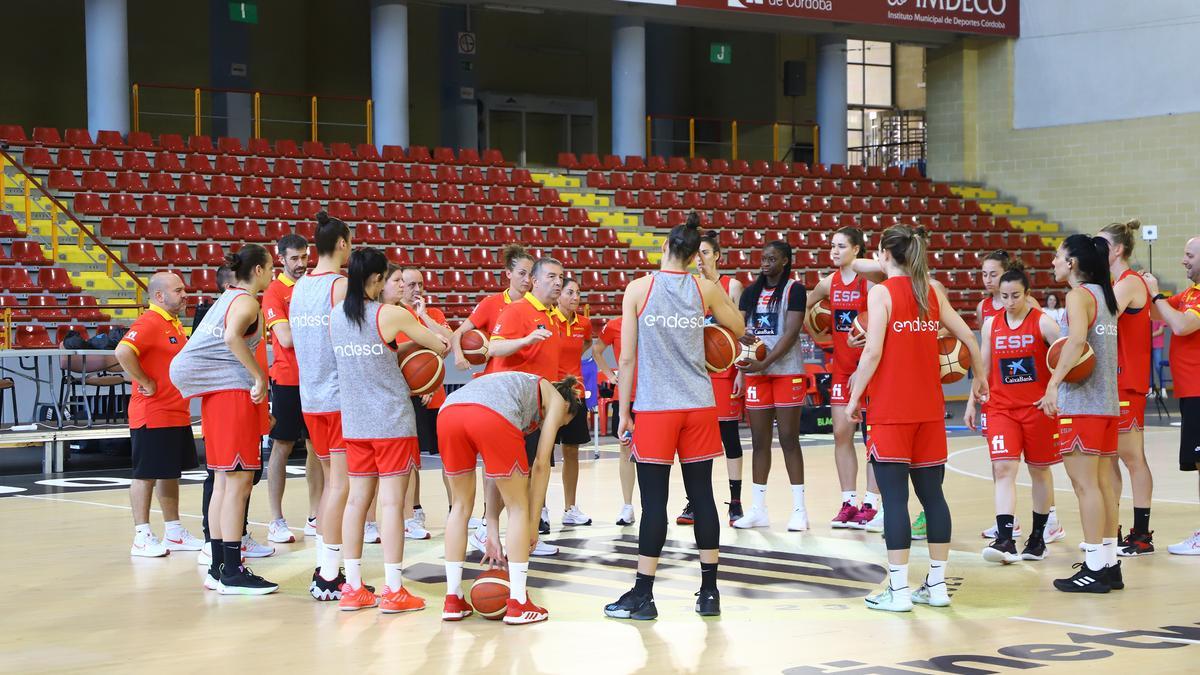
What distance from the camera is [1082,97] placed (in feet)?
88.3

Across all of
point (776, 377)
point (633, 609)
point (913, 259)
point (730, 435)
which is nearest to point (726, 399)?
point (730, 435)

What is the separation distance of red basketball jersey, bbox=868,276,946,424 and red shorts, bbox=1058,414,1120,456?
3.43 feet

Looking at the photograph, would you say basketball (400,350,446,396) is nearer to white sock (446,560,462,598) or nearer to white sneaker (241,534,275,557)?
white sock (446,560,462,598)

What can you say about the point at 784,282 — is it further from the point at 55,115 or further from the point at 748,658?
the point at 55,115

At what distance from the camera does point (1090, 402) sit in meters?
6.98

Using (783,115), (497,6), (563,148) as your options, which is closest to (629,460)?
(497,6)

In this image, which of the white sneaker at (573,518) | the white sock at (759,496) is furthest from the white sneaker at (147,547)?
the white sock at (759,496)

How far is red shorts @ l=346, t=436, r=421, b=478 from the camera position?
21.0 feet

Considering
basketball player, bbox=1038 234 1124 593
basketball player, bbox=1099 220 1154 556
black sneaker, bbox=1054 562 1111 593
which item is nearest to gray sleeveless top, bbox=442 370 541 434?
basketball player, bbox=1038 234 1124 593

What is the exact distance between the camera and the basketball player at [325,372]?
6691mm

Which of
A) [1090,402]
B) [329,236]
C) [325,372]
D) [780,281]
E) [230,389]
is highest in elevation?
[329,236]

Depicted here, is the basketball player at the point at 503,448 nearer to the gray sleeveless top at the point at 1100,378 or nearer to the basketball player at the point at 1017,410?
the gray sleeveless top at the point at 1100,378

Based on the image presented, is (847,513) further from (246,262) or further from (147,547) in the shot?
(147,547)

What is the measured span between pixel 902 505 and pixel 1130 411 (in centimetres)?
216
